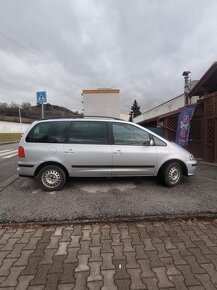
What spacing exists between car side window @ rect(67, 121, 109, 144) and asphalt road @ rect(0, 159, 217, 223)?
1103 mm

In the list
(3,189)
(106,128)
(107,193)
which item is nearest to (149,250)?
(107,193)

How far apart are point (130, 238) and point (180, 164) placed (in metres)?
2.98

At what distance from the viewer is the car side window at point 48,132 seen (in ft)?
19.0

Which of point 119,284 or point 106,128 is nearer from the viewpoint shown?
point 119,284

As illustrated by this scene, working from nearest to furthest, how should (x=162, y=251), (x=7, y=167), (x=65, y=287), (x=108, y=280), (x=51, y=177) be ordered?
(x=65, y=287)
(x=108, y=280)
(x=162, y=251)
(x=51, y=177)
(x=7, y=167)

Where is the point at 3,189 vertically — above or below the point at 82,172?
below

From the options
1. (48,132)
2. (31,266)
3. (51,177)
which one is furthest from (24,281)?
(48,132)

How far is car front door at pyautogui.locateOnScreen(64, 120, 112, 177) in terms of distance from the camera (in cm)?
572

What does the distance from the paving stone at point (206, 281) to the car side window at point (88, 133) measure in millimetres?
3633

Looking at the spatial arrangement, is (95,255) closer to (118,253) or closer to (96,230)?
(118,253)

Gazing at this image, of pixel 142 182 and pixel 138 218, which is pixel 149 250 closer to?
pixel 138 218

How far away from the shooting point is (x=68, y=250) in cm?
332

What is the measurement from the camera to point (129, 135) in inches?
237

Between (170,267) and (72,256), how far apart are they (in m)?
1.20
